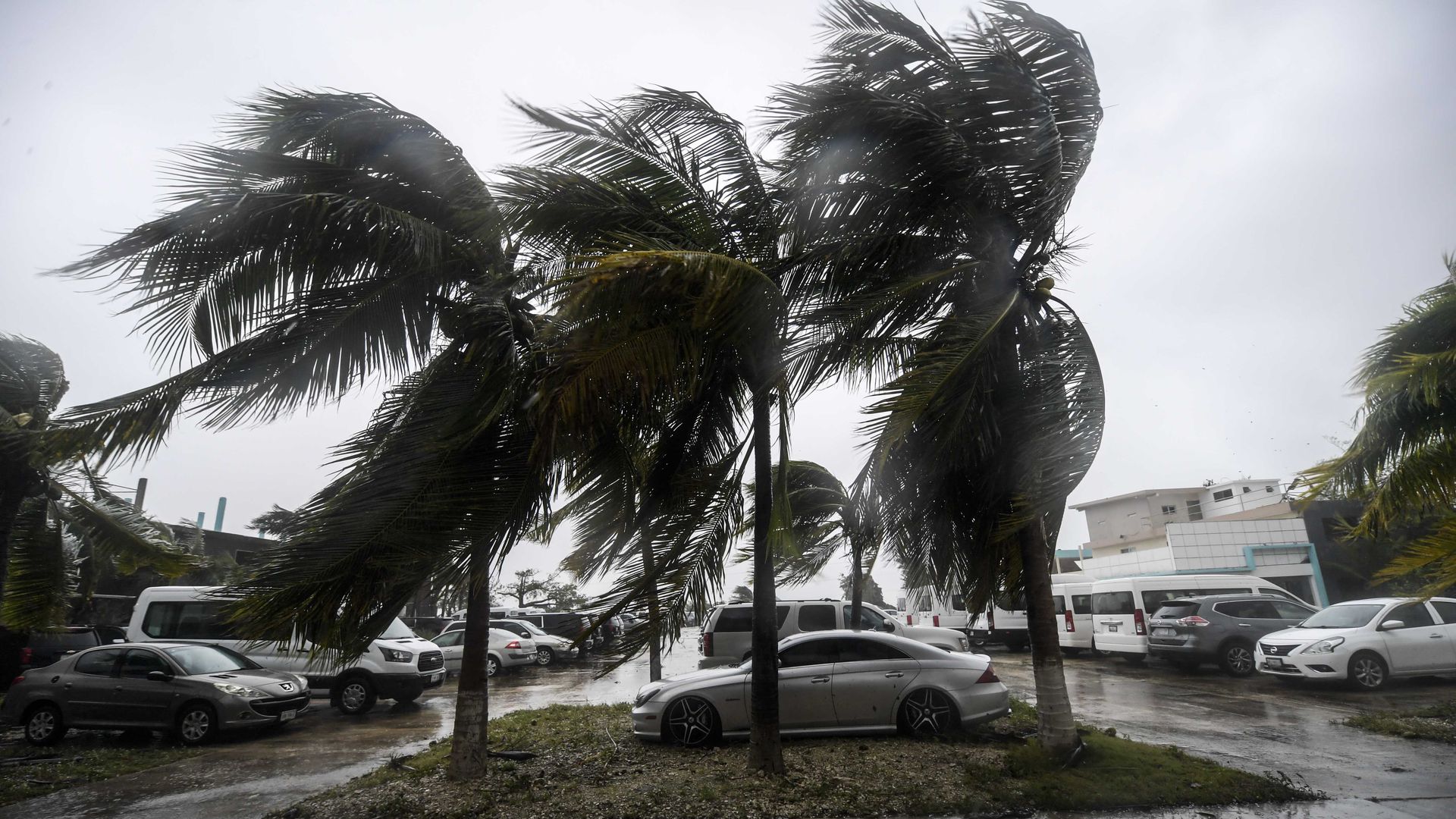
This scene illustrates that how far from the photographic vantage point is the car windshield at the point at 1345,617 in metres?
12.9

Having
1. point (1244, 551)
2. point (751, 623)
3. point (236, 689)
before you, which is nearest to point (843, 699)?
point (751, 623)

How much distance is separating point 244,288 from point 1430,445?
34.0 feet

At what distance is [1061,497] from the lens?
6.52 meters

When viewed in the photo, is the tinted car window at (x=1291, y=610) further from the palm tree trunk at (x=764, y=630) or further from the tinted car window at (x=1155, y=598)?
the palm tree trunk at (x=764, y=630)

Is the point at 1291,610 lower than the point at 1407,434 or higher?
lower

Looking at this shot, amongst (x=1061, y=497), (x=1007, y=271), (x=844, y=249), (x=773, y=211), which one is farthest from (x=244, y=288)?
(x=1061, y=497)

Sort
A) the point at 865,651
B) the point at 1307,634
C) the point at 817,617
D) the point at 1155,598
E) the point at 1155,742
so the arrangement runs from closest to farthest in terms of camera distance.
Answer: the point at 1155,742
the point at 865,651
the point at 1307,634
the point at 817,617
the point at 1155,598

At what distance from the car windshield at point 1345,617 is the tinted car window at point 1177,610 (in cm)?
221

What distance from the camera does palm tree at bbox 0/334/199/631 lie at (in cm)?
965

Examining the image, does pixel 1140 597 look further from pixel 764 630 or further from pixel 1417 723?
pixel 764 630

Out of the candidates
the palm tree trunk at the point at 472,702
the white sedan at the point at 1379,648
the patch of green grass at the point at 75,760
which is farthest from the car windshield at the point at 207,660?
the white sedan at the point at 1379,648

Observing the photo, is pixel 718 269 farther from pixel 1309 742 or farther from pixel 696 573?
pixel 1309 742

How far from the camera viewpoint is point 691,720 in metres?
8.60

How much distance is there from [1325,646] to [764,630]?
11016mm
